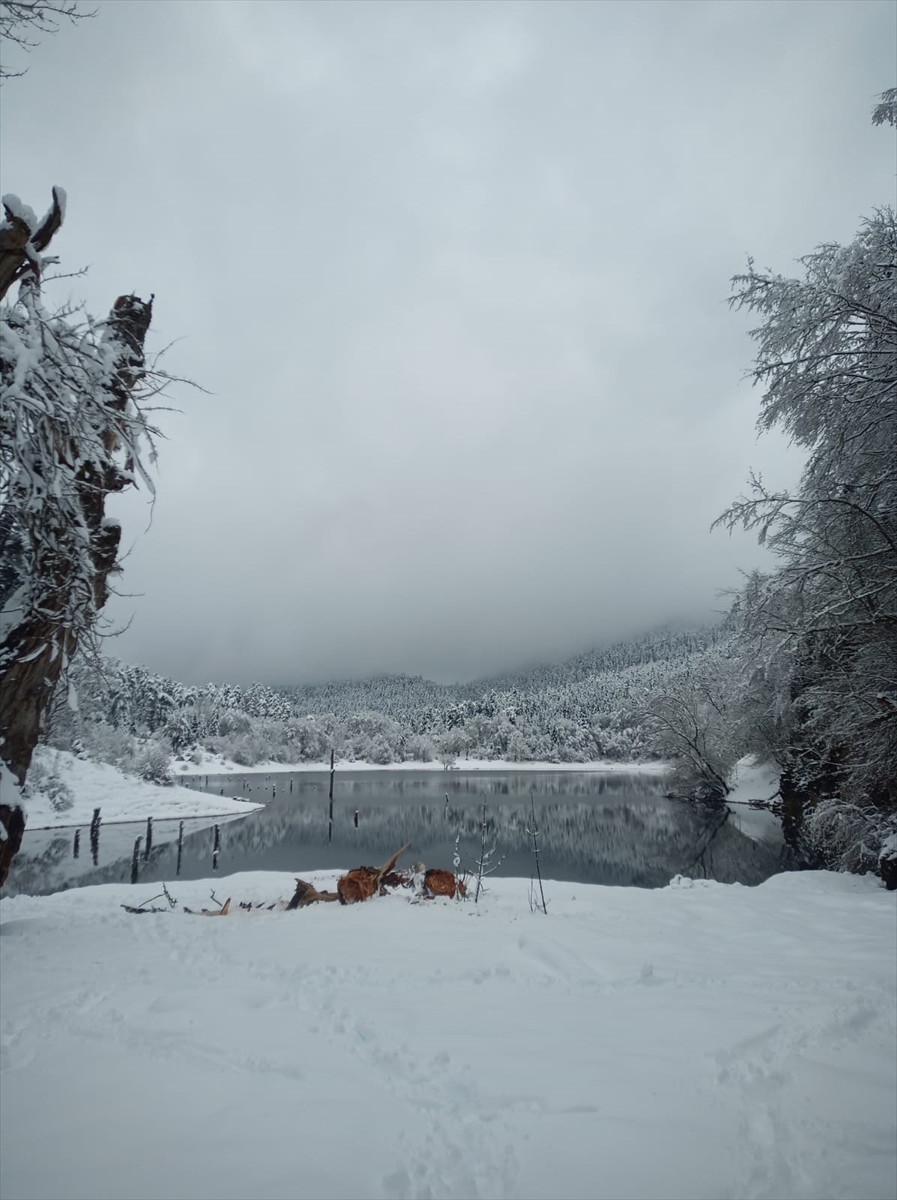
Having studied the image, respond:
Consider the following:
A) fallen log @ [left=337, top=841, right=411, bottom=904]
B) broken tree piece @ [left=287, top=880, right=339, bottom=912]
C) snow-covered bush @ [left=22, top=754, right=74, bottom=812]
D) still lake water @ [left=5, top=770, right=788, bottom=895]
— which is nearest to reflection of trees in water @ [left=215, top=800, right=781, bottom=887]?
still lake water @ [left=5, top=770, right=788, bottom=895]

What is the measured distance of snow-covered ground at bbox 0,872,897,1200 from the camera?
3049 millimetres

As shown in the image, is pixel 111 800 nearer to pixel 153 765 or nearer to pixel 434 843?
pixel 153 765

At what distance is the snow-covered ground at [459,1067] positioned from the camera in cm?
305

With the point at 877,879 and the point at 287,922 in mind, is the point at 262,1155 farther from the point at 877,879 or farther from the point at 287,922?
the point at 877,879

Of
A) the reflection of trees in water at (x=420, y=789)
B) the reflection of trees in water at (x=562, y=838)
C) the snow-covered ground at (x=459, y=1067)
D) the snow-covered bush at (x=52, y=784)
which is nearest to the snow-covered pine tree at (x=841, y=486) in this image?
the snow-covered ground at (x=459, y=1067)

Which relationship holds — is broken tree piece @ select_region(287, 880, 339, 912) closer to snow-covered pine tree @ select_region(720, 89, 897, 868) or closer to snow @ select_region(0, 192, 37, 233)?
snow-covered pine tree @ select_region(720, 89, 897, 868)

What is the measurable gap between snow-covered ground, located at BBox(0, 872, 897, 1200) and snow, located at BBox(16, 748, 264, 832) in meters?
34.1

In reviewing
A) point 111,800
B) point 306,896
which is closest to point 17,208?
point 306,896

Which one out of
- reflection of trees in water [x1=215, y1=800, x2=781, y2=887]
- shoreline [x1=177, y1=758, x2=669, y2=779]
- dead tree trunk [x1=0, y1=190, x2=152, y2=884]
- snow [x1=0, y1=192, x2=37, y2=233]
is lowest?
shoreline [x1=177, y1=758, x2=669, y2=779]

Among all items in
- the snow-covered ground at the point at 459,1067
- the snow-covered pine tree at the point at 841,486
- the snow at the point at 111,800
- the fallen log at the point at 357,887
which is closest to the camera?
the snow-covered ground at the point at 459,1067

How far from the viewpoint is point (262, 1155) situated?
123 inches

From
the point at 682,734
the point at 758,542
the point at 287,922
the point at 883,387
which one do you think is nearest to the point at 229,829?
the point at 287,922

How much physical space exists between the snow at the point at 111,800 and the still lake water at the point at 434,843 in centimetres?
176

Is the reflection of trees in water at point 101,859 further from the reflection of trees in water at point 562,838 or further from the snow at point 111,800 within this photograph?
the reflection of trees in water at point 562,838
